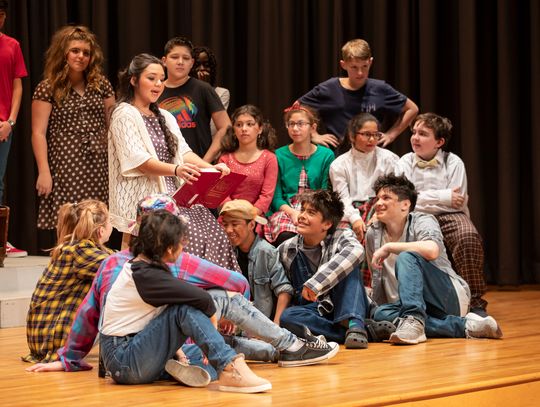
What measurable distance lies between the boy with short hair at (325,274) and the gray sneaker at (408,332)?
15 cm

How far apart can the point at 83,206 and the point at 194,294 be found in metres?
0.92

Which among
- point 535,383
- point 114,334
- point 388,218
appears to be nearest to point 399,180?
point 388,218

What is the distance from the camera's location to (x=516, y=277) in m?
6.61

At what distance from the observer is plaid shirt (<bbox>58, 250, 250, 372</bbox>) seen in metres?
3.64

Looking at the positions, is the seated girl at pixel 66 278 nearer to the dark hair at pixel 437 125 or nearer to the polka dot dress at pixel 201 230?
the polka dot dress at pixel 201 230

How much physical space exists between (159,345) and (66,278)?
81cm

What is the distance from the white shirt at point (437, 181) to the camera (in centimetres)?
527

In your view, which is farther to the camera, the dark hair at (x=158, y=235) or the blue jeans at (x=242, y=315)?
the blue jeans at (x=242, y=315)

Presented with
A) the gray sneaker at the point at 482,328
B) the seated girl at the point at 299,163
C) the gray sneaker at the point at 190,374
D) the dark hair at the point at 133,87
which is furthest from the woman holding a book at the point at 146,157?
the gray sneaker at the point at 482,328

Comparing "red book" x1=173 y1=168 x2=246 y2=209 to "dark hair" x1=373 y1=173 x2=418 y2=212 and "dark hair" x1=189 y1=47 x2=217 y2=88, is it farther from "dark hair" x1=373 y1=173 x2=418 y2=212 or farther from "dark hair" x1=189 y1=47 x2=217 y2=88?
"dark hair" x1=189 y1=47 x2=217 y2=88

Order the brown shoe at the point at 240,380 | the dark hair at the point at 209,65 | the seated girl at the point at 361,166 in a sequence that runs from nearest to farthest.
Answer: the brown shoe at the point at 240,380, the seated girl at the point at 361,166, the dark hair at the point at 209,65

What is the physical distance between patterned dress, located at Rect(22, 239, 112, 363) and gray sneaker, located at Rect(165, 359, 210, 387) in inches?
26.8

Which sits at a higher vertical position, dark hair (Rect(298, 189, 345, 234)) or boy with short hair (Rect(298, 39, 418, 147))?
boy with short hair (Rect(298, 39, 418, 147))

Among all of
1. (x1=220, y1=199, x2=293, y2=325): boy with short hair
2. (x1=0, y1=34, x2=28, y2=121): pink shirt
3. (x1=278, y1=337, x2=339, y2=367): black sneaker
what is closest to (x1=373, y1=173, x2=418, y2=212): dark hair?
(x1=220, y1=199, x2=293, y2=325): boy with short hair
